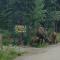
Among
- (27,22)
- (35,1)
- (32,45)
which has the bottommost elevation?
(32,45)

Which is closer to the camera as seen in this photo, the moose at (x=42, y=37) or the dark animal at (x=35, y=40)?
the dark animal at (x=35, y=40)

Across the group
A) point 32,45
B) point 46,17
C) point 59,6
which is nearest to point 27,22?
point 32,45

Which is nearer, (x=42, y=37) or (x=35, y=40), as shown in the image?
(x=35, y=40)

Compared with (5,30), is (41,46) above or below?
below

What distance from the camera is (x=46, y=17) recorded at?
16.8 meters

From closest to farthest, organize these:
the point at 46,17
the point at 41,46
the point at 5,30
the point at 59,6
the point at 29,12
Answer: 1. the point at 5,30
2. the point at 41,46
3. the point at 29,12
4. the point at 46,17
5. the point at 59,6

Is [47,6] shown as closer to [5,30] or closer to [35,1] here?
[35,1]

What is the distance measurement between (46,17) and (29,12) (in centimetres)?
286

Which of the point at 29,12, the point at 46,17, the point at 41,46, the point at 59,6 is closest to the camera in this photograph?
the point at 41,46

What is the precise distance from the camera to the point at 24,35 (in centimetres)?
1405

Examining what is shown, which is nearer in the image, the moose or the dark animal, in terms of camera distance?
the dark animal

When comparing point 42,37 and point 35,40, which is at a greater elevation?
point 42,37

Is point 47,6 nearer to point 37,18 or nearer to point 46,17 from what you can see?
point 46,17

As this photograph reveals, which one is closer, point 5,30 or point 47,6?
point 5,30
